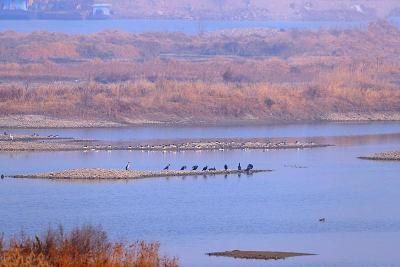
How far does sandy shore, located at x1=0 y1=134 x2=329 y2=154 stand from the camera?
4486 cm

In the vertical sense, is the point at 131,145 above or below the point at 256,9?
below

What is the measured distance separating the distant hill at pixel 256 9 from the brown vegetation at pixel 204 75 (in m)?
24.7

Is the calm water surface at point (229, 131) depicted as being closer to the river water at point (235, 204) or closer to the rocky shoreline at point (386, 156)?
the river water at point (235, 204)

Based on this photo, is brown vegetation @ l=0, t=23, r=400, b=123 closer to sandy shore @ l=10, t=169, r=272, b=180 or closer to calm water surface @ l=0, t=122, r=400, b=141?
calm water surface @ l=0, t=122, r=400, b=141

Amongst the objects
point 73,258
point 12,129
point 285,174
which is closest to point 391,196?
point 285,174

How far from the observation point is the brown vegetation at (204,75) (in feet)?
194

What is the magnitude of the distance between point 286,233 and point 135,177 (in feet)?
32.5

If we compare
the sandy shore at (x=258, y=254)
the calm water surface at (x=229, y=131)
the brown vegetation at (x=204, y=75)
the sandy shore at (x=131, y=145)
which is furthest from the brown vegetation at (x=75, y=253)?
the brown vegetation at (x=204, y=75)

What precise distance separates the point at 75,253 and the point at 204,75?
5181cm

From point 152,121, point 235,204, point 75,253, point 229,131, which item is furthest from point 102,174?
point 152,121

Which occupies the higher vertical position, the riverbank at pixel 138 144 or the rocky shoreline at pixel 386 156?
the riverbank at pixel 138 144

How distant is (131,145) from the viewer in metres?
46.5

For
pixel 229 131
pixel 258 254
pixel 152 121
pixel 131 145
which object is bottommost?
pixel 258 254

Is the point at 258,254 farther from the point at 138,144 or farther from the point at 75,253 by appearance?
the point at 138,144
